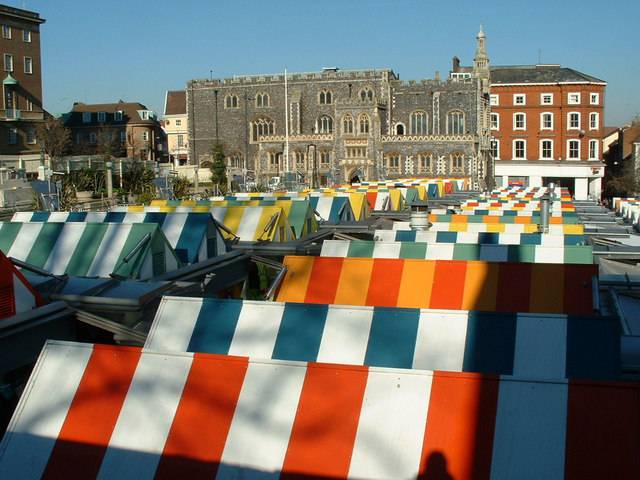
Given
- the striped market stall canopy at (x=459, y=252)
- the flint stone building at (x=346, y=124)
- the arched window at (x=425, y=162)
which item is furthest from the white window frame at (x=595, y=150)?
the striped market stall canopy at (x=459, y=252)

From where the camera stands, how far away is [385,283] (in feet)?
26.3

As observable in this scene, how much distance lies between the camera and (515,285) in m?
7.80

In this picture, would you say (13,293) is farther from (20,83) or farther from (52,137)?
(52,137)

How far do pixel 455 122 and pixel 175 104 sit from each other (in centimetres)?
3406

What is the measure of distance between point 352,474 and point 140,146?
7162 cm

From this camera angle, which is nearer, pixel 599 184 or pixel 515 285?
A: pixel 515 285

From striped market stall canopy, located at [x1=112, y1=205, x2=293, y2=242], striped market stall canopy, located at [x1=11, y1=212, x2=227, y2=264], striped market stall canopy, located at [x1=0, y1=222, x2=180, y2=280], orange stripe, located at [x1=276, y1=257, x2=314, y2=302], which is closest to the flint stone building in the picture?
striped market stall canopy, located at [x1=112, y1=205, x2=293, y2=242]

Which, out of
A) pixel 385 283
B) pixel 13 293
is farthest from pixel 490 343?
pixel 13 293

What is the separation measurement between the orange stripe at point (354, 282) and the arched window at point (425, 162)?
53907 millimetres

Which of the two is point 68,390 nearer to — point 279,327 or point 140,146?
point 279,327

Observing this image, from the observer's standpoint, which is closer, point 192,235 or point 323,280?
point 323,280

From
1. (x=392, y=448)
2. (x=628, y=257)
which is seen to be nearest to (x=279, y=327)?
(x=392, y=448)

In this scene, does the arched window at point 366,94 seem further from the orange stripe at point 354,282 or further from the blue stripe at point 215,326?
the blue stripe at point 215,326

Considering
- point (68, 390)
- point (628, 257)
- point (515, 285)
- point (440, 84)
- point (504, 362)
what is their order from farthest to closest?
point (440, 84)
point (628, 257)
point (515, 285)
point (504, 362)
point (68, 390)
